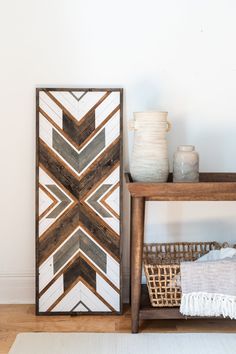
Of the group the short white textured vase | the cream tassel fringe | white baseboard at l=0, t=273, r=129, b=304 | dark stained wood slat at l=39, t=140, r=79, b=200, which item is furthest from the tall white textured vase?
white baseboard at l=0, t=273, r=129, b=304

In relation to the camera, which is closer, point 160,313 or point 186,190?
point 186,190

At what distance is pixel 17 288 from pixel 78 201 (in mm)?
613

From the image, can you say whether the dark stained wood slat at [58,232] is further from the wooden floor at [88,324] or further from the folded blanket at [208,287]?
the folded blanket at [208,287]

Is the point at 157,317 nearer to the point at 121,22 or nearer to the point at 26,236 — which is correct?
the point at 26,236

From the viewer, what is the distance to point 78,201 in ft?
8.18

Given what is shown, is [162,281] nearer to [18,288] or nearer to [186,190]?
[186,190]

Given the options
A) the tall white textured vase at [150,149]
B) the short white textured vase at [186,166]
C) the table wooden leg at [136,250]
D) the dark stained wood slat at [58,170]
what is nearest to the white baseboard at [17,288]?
the dark stained wood slat at [58,170]

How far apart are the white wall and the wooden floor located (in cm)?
54

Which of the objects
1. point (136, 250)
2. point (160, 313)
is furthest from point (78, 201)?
point (160, 313)

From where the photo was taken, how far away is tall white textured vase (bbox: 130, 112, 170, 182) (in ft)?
7.26

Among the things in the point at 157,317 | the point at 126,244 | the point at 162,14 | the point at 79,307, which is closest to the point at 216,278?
the point at 157,317

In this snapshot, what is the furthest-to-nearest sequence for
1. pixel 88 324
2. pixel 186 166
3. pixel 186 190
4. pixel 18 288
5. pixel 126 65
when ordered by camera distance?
1. pixel 18 288
2. pixel 126 65
3. pixel 88 324
4. pixel 186 166
5. pixel 186 190

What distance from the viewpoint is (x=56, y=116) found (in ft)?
8.13

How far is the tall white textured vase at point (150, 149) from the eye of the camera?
221 cm
